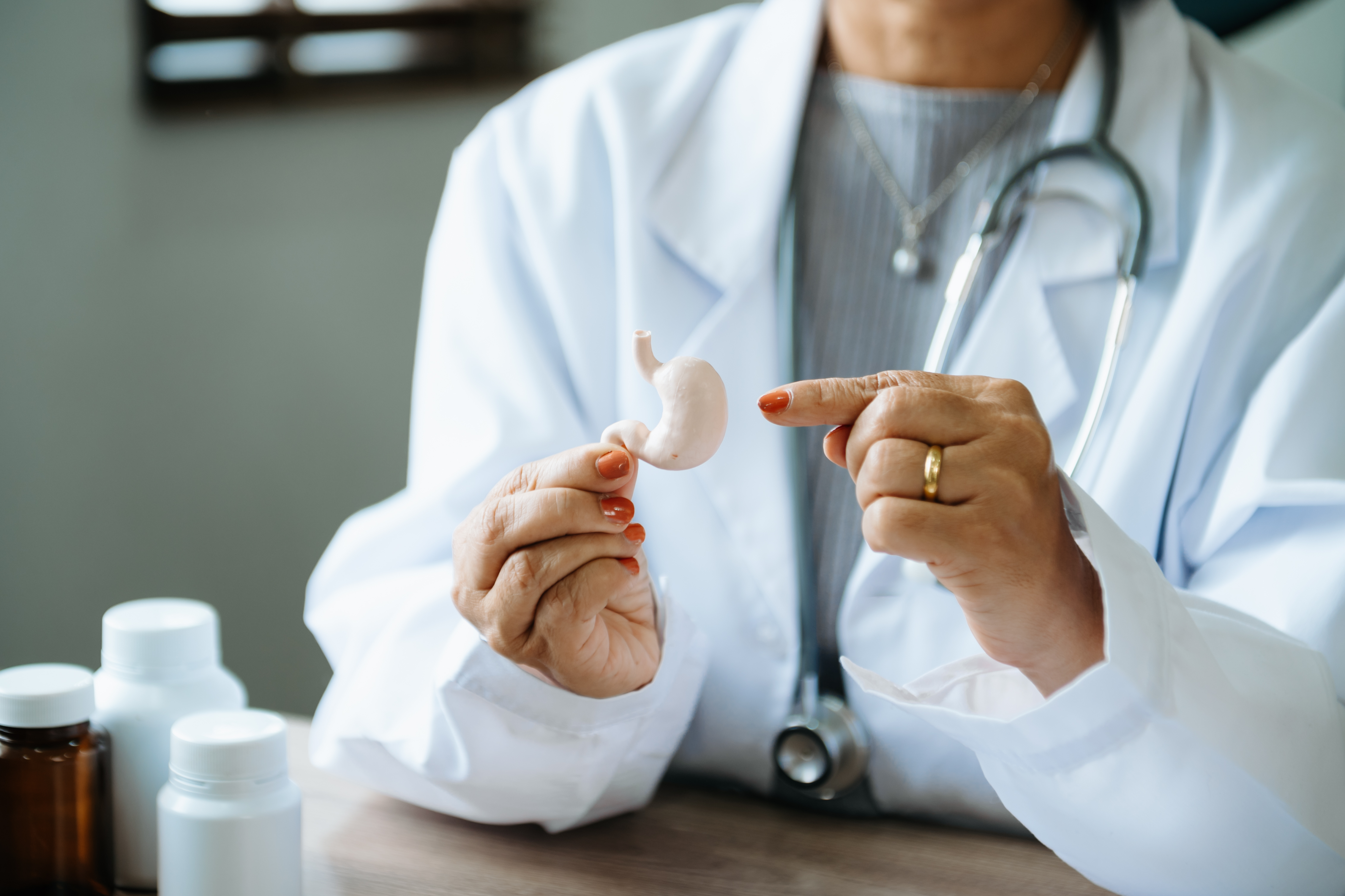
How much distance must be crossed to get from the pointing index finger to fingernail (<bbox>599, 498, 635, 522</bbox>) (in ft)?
0.31

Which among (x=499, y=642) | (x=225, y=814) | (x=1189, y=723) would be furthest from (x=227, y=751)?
(x=1189, y=723)

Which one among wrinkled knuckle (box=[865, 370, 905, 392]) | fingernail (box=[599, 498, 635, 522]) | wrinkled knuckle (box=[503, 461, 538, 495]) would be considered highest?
wrinkled knuckle (box=[865, 370, 905, 392])

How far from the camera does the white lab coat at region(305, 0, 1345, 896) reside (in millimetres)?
580

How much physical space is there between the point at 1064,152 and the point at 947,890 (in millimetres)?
537

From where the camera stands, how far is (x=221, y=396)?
1455 millimetres

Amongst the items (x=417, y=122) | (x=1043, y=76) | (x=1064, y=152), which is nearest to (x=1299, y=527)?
(x=1064, y=152)

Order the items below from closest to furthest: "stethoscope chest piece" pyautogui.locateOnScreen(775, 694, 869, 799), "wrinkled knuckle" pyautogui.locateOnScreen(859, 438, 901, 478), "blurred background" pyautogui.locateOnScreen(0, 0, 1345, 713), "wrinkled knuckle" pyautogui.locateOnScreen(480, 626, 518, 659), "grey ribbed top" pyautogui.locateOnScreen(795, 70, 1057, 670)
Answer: "wrinkled knuckle" pyautogui.locateOnScreen(859, 438, 901, 478)
"wrinkled knuckle" pyautogui.locateOnScreen(480, 626, 518, 659)
"stethoscope chest piece" pyautogui.locateOnScreen(775, 694, 869, 799)
"grey ribbed top" pyautogui.locateOnScreen(795, 70, 1057, 670)
"blurred background" pyautogui.locateOnScreen(0, 0, 1345, 713)

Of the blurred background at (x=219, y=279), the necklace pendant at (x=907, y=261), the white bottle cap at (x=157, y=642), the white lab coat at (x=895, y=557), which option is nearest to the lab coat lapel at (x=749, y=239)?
the white lab coat at (x=895, y=557)

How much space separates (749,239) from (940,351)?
177 mm

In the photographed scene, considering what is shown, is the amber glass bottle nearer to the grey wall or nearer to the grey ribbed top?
the grey ribbed top

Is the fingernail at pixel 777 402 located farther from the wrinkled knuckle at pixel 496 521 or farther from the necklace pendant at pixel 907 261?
the necklace pendant at pixel 907 261

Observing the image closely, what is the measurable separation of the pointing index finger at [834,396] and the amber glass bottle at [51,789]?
0.43 meters

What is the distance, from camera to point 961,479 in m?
0.50

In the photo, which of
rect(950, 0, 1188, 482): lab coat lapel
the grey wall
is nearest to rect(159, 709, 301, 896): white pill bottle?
rect(950, 0, 1188, 482): lab coat lapel
